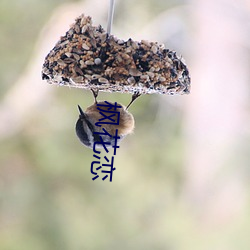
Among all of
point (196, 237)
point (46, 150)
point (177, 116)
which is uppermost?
point (177, 116)

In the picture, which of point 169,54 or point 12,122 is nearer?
point 169,54

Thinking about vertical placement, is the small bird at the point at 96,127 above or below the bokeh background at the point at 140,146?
below

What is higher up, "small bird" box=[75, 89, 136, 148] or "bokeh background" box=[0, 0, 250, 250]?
"bokeh background" box=[0, 0, 250, 250]

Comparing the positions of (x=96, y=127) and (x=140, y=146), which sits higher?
(x=140, y=146)

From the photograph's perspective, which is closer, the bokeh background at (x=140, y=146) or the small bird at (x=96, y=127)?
the small bird at (x=96, y=127)

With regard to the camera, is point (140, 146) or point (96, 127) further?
point (140, 146)

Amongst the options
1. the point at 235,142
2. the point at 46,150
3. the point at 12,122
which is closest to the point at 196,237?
the point at 235,142

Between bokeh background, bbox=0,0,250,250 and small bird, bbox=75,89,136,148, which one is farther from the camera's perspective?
bokeh background, bbox=0,0,250,250

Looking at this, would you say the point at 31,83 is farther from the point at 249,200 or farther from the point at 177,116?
the point at 249,200
